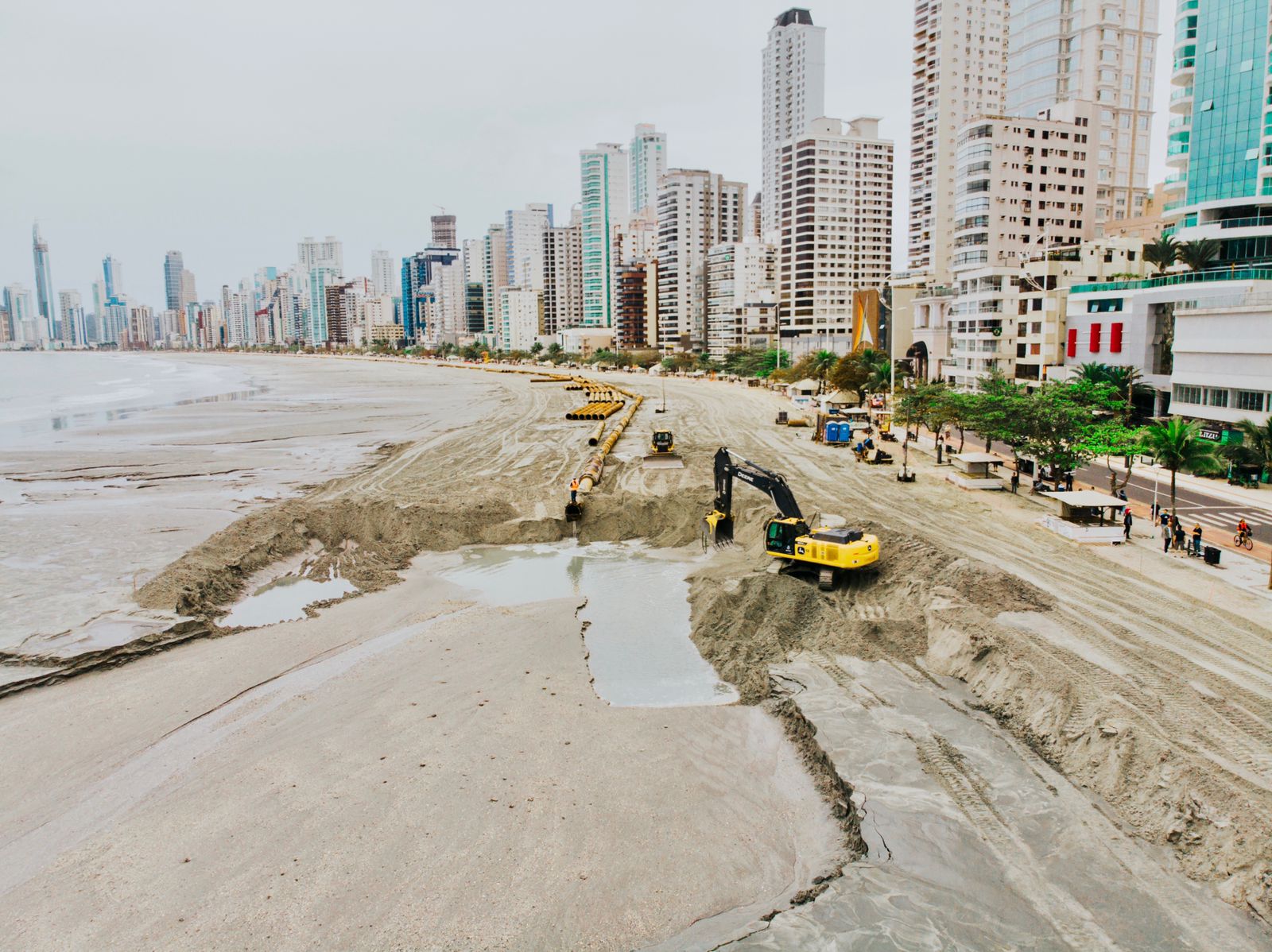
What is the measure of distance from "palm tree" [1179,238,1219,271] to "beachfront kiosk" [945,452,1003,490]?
26712 mm

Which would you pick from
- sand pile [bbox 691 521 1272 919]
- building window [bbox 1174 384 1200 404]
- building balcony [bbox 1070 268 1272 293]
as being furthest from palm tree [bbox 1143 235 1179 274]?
sand pile [bbox 691 521 1272 919]

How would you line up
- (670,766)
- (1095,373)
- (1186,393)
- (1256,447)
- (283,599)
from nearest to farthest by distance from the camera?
(670,766), (283,599), (1256,447), (1186,393), (1095,373)

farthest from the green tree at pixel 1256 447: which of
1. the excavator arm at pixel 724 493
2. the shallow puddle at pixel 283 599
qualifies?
the shallow puddle at pixel 283 599

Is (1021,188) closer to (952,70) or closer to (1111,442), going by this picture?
(952,70)

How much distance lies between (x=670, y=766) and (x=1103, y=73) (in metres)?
124

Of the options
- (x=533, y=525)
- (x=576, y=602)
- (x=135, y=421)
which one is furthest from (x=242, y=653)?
(x=135, y=421)

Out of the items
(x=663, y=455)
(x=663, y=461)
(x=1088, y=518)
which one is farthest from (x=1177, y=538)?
(x=663, y=455)

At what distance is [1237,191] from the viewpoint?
205 ft

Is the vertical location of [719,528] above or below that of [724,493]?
below

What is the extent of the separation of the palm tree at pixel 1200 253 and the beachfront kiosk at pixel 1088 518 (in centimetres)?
3384

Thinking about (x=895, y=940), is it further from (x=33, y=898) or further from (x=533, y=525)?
(x=533, y=525)

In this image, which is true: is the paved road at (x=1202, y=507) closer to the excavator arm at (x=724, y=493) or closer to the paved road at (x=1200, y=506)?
the paved road at (x=1200, y=506)

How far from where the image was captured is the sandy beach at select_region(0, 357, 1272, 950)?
12164 millimetres

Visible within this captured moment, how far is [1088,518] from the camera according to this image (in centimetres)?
3200
